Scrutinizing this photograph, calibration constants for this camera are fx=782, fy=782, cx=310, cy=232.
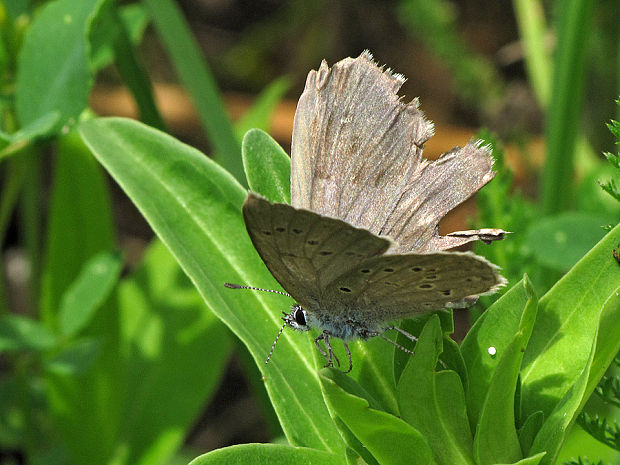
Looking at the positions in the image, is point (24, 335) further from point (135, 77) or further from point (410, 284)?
point (410, 284)

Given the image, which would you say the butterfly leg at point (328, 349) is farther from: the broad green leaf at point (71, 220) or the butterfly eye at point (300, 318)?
the broad green leaf at point (71, 220)

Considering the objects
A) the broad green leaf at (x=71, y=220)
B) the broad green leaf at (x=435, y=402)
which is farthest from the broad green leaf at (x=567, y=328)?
the broad green leaf at (x=71, y=220)

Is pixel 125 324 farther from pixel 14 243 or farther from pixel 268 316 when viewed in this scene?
pixel 14 243

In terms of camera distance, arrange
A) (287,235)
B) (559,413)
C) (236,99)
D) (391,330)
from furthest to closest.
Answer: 1. (236,99)
2. (391,330)
3. (287,235)
4. (559,413)

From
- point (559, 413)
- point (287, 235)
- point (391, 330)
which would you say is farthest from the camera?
point (391, 330)

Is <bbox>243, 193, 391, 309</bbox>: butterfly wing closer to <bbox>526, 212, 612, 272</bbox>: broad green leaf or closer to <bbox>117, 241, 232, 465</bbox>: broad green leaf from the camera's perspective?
<bbox>526, 212, 612, 272</bbox>: broad green leaf

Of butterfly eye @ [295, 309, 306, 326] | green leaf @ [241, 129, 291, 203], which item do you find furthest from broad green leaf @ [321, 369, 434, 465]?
green leaf @ [241, 129, 291, 203]

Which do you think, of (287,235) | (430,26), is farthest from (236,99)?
(287,235)
